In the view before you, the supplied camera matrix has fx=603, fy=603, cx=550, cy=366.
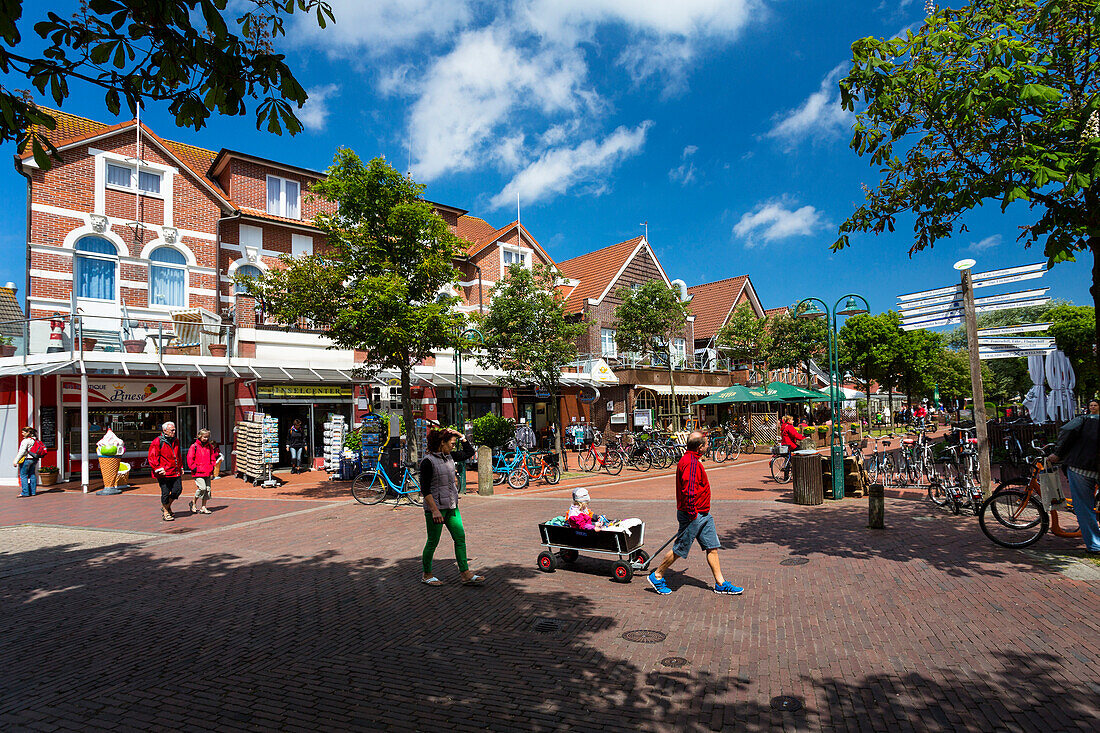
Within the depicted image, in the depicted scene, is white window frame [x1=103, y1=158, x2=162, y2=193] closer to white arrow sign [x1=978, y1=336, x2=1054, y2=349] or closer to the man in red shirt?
the man in red shirt

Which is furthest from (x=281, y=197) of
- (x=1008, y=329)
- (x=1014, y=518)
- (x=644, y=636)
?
(x=1014, y=518)

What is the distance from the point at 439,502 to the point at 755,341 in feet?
90.2

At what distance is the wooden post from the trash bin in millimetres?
2593

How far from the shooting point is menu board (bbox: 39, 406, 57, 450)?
1788cm

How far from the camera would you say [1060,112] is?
614cm

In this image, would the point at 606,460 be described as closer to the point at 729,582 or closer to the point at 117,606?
the point at 729,582

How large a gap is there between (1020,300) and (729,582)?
7905 millimetres

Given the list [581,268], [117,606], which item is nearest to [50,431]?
[117,606]

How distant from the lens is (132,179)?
67.5 feet

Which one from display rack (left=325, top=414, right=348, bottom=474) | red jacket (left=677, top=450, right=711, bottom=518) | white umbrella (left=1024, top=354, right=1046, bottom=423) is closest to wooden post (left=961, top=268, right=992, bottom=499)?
white umbrella (left=1024, top=354, right=1046, bottom=423)

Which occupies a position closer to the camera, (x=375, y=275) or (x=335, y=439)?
(x=375, y=275)

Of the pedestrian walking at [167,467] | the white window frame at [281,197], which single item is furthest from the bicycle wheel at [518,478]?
the white window frame at [281,197]

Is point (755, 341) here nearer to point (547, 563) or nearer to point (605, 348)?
point (605, 348)

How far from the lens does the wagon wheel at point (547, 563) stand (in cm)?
720
